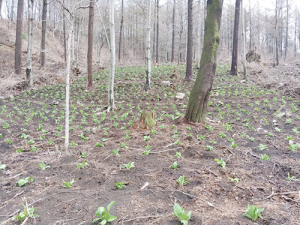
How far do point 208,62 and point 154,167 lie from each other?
3.71 metres

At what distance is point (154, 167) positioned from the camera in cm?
377

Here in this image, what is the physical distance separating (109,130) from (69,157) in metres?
2.15

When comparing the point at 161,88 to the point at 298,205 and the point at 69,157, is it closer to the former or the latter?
the point at 69,157

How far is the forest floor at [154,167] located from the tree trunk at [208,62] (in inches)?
23.7

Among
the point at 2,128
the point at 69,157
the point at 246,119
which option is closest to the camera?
the point at 69,157

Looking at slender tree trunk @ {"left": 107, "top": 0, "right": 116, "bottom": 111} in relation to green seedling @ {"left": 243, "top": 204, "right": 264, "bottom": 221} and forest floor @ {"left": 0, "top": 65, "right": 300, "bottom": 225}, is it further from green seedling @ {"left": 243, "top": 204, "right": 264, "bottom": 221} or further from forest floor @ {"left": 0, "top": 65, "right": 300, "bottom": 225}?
green seedling @ {"left": 243, "top": 204, "right": 264, "bottom": 221}

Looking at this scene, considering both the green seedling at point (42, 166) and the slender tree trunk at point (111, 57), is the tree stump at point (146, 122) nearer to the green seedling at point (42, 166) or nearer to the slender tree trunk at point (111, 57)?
the green seedling at point (42, 166)

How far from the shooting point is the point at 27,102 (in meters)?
10.2

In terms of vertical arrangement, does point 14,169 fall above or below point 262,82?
below

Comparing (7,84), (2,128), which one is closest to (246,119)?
(2,128)

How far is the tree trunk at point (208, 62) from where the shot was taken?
616cm

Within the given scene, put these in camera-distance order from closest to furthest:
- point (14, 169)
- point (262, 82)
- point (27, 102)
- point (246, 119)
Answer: point (14, 169), point (246, 119), point (27, 102), point (262, 82)

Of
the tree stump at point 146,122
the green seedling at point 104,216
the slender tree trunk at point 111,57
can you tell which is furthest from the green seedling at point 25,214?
the slender tree trunk at point 111,57

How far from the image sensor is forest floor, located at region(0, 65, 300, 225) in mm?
2484
